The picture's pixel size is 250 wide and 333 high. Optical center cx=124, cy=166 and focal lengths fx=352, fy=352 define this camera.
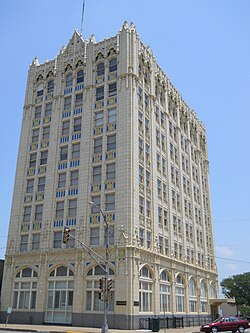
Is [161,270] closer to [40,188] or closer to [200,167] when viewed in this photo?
[40,188]

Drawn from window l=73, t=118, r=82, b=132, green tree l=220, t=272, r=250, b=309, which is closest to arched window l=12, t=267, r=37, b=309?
window l=73, t=118, r=82, b=132

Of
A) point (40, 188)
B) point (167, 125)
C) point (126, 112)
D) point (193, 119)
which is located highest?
point (193, 119)

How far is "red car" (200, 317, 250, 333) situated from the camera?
3794 centimetres

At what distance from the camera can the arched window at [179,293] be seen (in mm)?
50544

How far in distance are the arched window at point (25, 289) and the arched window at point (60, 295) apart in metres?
2.50

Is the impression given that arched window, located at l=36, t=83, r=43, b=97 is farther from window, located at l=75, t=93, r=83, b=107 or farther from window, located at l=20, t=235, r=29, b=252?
window, located at l=20, t=235, r=29, b=252

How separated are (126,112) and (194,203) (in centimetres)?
2698

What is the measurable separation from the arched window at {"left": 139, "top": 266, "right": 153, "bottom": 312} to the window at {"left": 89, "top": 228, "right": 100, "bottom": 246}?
6505 millimetres

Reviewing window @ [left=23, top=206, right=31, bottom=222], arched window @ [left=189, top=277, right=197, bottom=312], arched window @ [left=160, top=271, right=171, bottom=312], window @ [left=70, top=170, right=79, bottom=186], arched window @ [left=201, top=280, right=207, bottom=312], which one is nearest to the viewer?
arched window @ [left=160, top=271, right=171, bottom=312]

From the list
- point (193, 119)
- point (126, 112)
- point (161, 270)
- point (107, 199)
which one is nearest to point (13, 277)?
point (107, 199)

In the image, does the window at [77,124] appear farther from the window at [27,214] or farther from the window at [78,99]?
the window at [27,214]

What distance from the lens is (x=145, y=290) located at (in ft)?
137

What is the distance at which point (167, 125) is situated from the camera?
59375 millimetres

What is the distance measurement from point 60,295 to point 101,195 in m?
13.1
